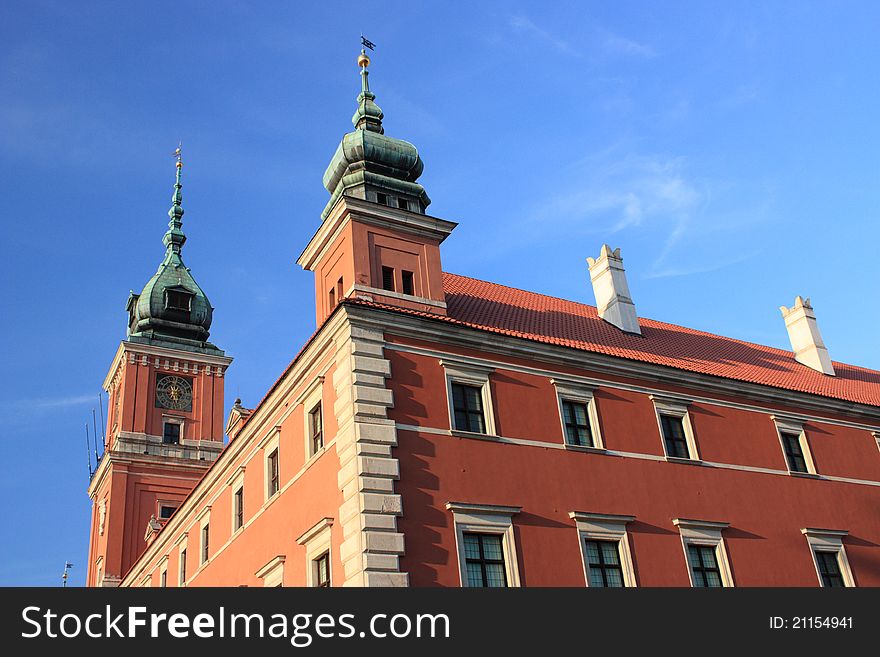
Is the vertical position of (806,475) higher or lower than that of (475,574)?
higher

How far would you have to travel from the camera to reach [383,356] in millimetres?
19875

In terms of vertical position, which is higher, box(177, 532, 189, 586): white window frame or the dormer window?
the dormer window

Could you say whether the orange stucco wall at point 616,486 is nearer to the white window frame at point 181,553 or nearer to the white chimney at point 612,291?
the white chimney at point 612,291

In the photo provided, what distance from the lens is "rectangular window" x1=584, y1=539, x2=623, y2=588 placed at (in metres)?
19.5

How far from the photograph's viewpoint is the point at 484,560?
60.3ft

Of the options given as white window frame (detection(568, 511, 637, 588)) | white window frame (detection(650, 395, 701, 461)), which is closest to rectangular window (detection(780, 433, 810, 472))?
white window frame (detection(650, 395, 701, 461))

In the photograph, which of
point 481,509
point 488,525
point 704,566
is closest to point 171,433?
point 481,509

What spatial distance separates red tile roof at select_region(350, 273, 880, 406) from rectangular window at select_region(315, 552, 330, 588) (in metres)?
5.60

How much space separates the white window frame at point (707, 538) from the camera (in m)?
21.0

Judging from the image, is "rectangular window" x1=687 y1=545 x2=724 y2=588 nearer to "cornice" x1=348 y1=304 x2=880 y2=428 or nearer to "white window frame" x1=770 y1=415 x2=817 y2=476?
"cornice" x1=348 y1=304 x2=880 y2=428

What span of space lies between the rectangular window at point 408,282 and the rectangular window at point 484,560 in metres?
6.85

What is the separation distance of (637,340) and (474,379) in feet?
24.8

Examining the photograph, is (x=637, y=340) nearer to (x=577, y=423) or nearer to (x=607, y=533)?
(x=577, y=423)
